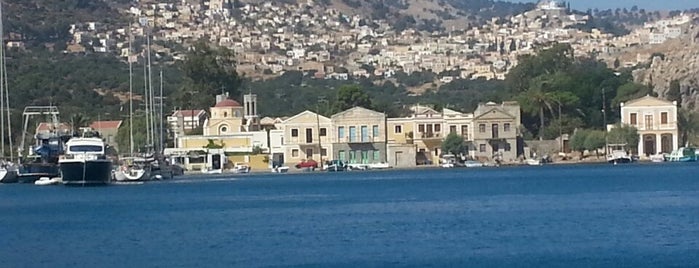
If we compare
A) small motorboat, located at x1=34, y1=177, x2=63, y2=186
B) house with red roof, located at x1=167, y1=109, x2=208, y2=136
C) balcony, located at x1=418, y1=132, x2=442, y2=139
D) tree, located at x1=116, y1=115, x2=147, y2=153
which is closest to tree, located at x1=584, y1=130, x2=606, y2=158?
balcony, located at x1=418, y1=132, x2=442, y2=139

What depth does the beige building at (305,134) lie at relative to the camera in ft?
363

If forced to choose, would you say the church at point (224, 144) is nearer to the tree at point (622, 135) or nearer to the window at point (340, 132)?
the window at point (340, 132)

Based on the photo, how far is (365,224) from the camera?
5156 centimetres

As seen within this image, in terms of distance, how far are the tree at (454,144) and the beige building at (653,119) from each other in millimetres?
11010

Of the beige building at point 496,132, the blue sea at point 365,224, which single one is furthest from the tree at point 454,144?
the blue sea at point 365,224

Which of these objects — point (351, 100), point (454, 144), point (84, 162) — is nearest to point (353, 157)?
point (351, 100)

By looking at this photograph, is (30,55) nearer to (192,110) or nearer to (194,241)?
(192,110)

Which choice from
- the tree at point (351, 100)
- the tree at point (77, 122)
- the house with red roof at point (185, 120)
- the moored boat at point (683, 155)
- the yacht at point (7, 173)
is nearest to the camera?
the yacht at point (7, 173)

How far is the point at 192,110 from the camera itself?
124 m

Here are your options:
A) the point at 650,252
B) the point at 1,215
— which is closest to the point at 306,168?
the point at 1,215

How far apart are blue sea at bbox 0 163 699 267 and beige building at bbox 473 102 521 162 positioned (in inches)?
840

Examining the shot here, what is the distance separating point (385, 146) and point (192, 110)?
750 inches

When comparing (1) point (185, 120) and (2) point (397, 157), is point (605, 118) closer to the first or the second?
(2) point (397, 157)

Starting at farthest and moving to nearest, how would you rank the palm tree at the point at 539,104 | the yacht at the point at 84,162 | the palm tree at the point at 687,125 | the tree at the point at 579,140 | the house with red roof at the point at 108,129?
the house with red roof at the point at 108,129 → the palm tree at the point at 539,104 → the palm tree at the point at 687,125 → the tree at the point at 579,140 → the yacht at the point at 84,162
